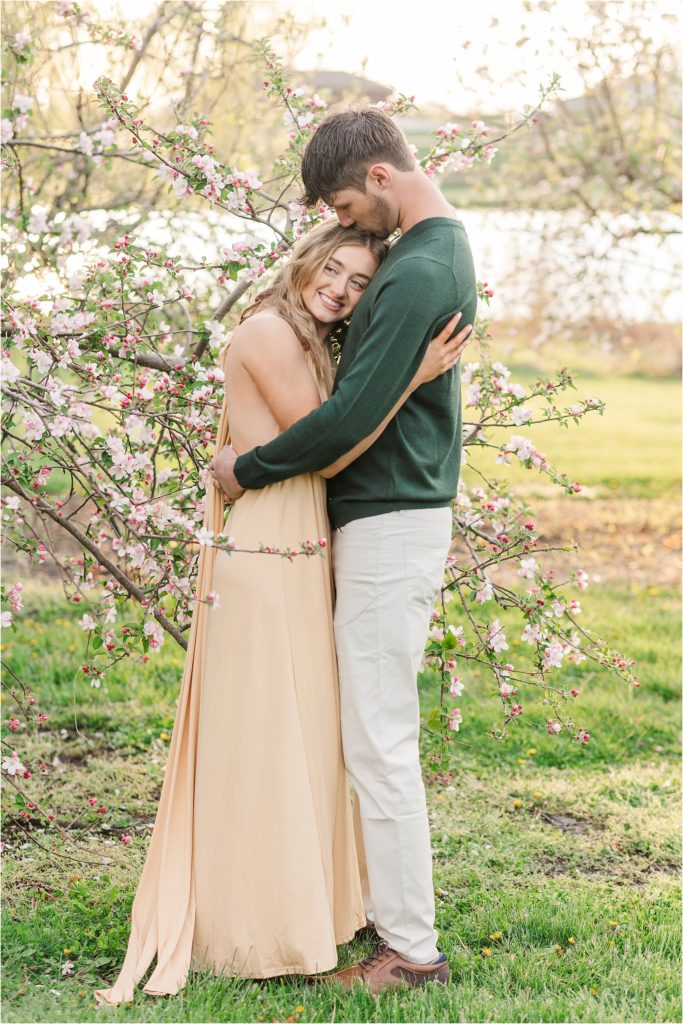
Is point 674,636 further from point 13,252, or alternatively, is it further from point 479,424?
point 13,252

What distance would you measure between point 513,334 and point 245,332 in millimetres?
8185

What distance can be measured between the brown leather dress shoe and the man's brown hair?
2.04m

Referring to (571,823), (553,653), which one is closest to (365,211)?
(553,653)

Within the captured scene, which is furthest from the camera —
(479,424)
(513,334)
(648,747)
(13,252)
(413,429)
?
(513,334)

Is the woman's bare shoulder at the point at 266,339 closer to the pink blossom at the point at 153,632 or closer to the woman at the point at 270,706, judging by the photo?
the woman at the point at 270,706

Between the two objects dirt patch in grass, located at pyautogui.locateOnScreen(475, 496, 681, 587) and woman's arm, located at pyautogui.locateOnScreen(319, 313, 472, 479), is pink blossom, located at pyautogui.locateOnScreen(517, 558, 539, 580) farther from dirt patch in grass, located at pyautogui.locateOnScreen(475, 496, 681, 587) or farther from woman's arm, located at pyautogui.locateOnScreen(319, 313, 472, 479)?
dirt patch in grass, located at pyautogui.locateOnScreen(475, 496, 681, 587)

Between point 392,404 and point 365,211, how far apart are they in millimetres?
553

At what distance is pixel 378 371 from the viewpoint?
2.67 metres

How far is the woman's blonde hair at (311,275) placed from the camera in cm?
290

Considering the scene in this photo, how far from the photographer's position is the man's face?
9.45 ft

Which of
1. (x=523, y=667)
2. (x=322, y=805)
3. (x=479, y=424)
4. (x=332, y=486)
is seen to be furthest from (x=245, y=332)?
(x=523, y=667)

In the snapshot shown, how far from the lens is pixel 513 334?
10766mm

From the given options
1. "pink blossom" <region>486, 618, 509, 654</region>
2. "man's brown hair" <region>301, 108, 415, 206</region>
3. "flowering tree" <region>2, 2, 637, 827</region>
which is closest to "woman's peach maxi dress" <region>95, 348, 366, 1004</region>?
"flowering tree" <region>2, 2, 637, 827</region>

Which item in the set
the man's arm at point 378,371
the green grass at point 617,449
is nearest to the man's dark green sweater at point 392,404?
the man's arm at point 378,371
